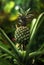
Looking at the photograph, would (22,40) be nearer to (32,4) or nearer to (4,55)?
(4,55)

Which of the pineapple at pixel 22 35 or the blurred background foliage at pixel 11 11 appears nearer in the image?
the blurred background foliage at pixel 11 11

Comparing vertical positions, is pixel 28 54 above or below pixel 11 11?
below

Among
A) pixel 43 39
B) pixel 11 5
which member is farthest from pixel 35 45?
pixel 11 5

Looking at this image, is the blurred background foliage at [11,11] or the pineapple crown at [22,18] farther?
the pineapple crown at [22,18]

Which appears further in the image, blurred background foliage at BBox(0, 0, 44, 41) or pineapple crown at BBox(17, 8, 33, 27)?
pineapple crown at BBox(17, 8, 33, 27)

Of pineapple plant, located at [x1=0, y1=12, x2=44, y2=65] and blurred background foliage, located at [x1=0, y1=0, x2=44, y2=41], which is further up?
blurred background foliage, located at [x1=0, y1=0, x2=44, y2=41]

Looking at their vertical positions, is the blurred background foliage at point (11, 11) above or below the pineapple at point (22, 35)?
above

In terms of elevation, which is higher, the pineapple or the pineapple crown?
the pineapple crown

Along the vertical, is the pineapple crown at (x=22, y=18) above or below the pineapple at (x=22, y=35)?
above
